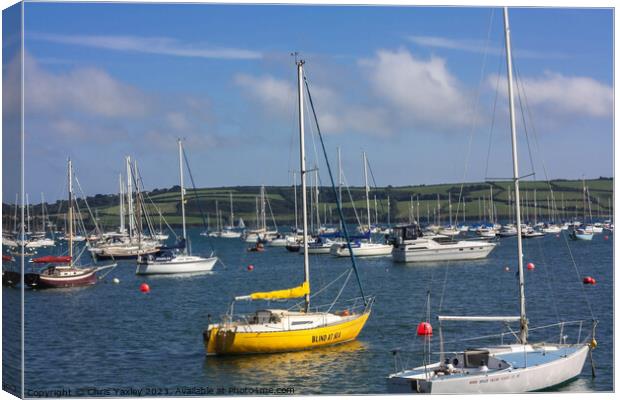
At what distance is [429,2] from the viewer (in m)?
17.5

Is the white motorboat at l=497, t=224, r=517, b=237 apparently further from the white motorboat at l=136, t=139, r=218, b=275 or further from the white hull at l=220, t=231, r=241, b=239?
the white motorboat at l=136, t=139, r=218, b=275

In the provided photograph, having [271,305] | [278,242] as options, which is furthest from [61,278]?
[278,242]

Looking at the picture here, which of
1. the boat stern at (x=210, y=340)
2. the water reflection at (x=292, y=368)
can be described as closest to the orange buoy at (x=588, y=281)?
the water reflection at (x=292, y=368)

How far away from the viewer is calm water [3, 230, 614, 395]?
2196 cm

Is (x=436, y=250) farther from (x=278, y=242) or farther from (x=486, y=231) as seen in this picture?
(x=486, y=231)

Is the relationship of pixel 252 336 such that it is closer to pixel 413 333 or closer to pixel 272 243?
pixel 413 333

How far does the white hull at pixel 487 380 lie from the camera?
57.4 ft

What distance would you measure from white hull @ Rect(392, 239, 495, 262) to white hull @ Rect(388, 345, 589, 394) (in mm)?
36707

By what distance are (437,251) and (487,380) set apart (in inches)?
1534

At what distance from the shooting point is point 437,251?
5656 cm

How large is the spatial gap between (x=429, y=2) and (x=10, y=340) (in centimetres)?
913

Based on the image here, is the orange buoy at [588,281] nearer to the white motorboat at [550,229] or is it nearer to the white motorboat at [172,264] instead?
the white motorboat at [172,264]


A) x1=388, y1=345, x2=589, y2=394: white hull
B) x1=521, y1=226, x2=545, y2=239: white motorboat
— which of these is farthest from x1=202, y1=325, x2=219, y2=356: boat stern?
x1=521, y1=226, x2=545, y2=239: white motorboat

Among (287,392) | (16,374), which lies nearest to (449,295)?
(287,392)
